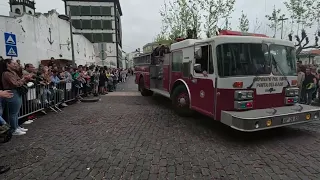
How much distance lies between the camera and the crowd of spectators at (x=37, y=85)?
5145 mm

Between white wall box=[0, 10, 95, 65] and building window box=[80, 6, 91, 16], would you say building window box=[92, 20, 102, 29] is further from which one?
white wall box=[0, 10, 95, 65]

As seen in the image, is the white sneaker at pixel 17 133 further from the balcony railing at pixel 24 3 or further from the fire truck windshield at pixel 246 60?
the balcony railing at pixel 24 3

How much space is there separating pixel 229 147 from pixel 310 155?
A: 1.54m

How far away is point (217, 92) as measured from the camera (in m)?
4.98

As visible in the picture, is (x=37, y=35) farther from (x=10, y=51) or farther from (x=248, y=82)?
(x=248, y=82)

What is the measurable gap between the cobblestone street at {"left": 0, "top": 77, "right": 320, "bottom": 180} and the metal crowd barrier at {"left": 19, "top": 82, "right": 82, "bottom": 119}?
679mm

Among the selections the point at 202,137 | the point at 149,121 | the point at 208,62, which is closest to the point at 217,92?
the point at 208,62

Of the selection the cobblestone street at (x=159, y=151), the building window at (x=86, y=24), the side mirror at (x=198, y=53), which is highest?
the building window at (x=86, y=24)

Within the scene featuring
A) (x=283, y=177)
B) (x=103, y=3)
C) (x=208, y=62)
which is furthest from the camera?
(x=103, y=3)

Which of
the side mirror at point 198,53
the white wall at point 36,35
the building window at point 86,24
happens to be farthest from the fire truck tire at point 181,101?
the building window at point 86,24

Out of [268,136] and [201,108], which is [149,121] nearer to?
[201,108]

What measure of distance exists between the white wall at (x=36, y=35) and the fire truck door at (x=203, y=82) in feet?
40.9

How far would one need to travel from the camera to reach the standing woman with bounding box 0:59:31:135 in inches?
202

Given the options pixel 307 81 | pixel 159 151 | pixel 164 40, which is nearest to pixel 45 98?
pixel 159 151
